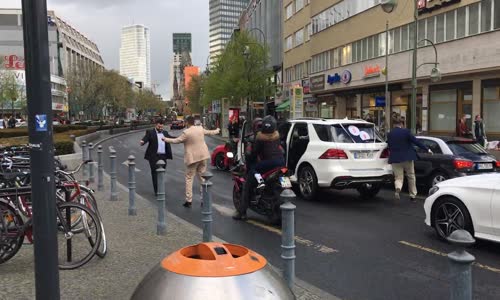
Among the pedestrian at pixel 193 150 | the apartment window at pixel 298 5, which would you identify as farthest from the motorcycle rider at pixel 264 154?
the apartment window at pixel 298 5

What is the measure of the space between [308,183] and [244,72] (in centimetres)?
3891

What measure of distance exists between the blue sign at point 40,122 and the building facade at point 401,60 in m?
15.0

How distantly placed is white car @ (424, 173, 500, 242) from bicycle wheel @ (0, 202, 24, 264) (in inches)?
221

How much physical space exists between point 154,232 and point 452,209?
433cm

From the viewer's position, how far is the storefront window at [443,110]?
29875 millimetres

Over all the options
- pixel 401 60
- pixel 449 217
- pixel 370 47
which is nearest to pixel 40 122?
pixel 449 217

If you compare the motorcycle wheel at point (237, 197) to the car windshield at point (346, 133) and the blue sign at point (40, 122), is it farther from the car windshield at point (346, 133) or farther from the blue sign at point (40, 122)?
the blue sign at point (40, 122)

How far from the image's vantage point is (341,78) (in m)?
41.7

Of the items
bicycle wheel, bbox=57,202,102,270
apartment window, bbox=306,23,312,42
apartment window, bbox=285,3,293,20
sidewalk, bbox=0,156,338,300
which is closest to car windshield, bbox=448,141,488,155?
sidewalk, bbox=0,156,338,300

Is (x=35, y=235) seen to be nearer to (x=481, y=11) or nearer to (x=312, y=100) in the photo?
(x=481, y=11)

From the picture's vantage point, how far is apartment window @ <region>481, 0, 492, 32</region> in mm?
25562

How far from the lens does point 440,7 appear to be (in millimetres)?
29266

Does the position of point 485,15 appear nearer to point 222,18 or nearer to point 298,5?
point 298,5

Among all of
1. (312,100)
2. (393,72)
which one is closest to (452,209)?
(393,72)
